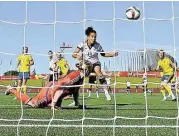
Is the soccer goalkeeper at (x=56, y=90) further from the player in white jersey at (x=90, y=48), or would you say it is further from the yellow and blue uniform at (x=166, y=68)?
the yellow and blue uniform at (x=166, y=68)

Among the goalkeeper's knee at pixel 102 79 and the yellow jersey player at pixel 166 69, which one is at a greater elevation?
the yellow jersey player at pixel 166 69

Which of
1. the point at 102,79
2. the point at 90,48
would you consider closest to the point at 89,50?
the point at 90,48

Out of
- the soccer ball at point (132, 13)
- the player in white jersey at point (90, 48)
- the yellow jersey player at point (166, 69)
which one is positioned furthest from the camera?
the yellow jersey player at point (166, 69)

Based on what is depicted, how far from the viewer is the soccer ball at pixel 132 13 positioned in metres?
5.88

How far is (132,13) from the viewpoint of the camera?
593 cm

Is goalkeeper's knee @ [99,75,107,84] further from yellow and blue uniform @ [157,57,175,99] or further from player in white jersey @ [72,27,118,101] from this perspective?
yellow and blue uniform @ [157,57,175,99]

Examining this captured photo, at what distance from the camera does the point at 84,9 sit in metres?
4.64

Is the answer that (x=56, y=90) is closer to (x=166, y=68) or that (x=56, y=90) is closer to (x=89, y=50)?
(x=89, y=50)

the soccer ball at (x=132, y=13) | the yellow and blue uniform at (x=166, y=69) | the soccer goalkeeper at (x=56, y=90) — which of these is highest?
the soccer ball at (x=132, y=13)

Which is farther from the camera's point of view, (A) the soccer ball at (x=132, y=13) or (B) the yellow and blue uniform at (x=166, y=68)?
(B) the yellow and blue uniform at (x=166, y=68)

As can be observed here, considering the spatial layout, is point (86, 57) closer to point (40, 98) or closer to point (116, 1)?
point (40, 98)

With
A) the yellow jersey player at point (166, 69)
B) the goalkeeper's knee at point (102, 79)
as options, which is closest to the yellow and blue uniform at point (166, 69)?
the yellow jersey player at point (166, 69)

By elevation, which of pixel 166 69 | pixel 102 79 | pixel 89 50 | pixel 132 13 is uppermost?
pixel 132 13

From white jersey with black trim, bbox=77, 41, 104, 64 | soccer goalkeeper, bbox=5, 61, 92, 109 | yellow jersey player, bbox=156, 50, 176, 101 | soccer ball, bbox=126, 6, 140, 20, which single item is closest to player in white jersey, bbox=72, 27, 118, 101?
white jersey with black trim, bbox=77, 41, 104, 64
